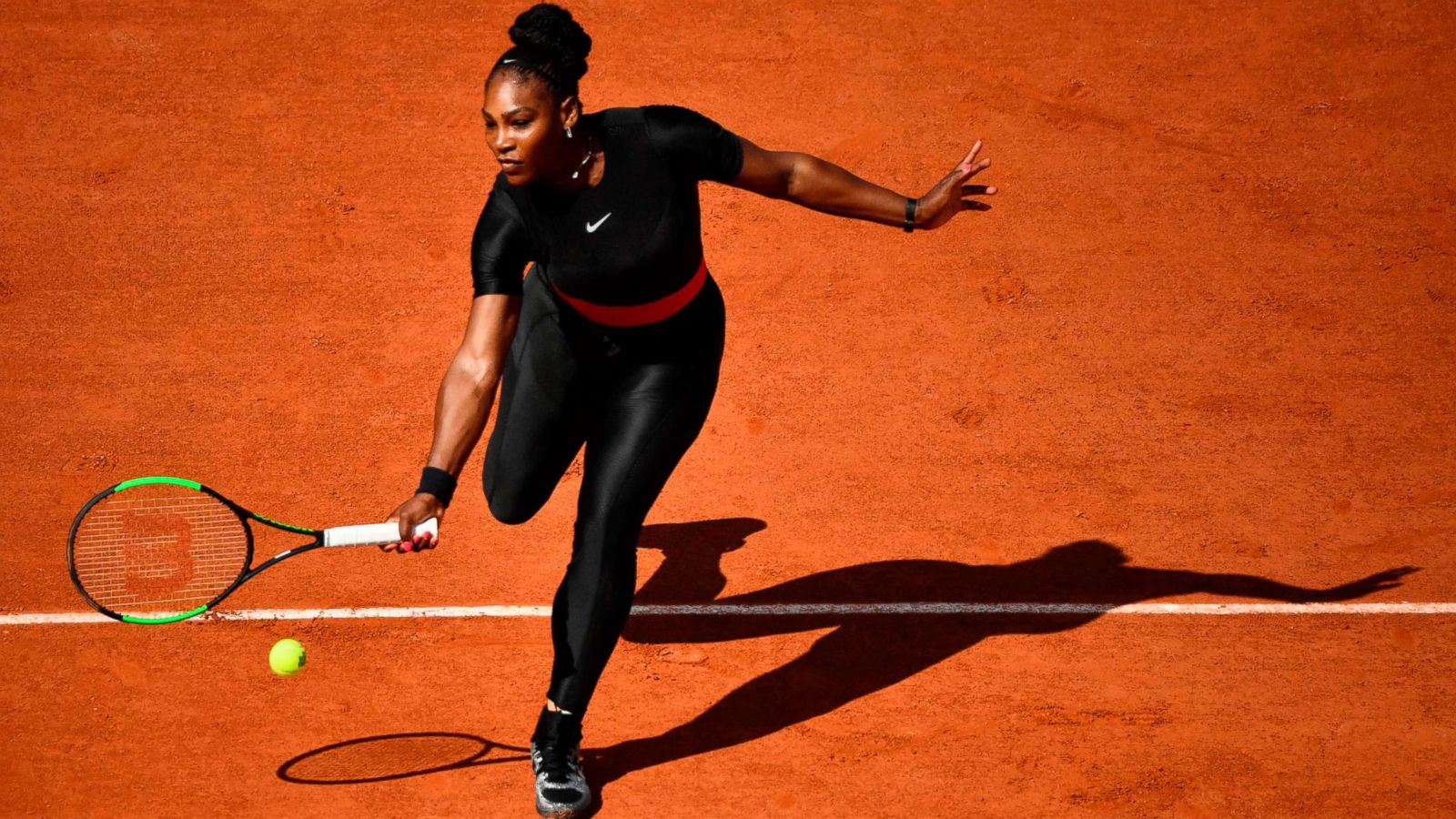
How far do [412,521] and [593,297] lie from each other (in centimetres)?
104

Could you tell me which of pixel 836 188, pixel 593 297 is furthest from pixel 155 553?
pixel 836 188

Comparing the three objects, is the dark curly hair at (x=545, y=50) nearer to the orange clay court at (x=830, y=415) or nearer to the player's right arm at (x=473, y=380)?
the player's right arm at (x=473, y=380)

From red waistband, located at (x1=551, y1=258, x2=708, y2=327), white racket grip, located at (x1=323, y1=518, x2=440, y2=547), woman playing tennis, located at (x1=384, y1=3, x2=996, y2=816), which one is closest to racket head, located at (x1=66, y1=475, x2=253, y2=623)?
white racket grip, located at (x1=323, y1=518, x2=440, y2=547)

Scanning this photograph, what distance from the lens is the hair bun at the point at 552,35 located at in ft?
15.8

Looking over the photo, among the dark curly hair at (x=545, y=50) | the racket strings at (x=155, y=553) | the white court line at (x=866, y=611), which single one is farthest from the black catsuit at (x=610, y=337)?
the racket strings at (x=155, y=553)

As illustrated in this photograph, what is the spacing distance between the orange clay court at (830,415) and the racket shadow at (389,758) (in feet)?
0.06

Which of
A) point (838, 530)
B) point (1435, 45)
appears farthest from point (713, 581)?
point (1435, 45)

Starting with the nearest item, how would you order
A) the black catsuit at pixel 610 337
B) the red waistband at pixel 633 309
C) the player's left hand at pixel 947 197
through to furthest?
the black catsuit at pixel 610 337
the red waistband at pixel 633 309
the player's left hand at pixel 947 197

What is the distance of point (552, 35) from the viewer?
15.9 ft

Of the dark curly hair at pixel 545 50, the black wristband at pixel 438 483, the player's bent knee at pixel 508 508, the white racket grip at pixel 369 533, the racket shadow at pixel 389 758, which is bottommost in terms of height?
the racket shadow at pixel 389 758

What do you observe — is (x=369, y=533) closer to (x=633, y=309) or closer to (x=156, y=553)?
(x=633, y=309)

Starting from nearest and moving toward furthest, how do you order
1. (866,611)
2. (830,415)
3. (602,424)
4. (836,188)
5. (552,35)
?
(552,35) → (836,188) → (602,424) → (866,611) → (830,415)

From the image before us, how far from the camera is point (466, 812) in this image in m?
5.48

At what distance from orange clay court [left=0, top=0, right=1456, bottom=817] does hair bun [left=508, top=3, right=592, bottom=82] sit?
2.71 metres
